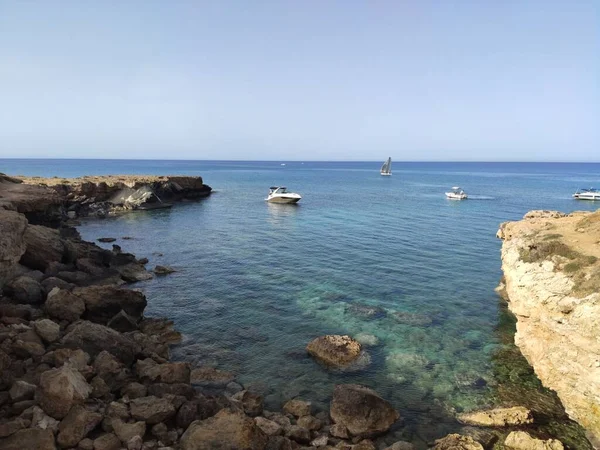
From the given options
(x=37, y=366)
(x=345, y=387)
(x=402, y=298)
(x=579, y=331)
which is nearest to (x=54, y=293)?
(x=37, y=366)

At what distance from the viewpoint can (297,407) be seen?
15445 mm

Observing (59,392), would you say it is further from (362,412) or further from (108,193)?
(108,193)

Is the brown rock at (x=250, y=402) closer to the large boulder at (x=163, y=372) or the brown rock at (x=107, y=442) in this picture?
the large boulder at (x=163, y=372)

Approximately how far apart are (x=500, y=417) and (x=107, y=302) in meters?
20.3

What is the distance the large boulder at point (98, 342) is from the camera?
53.6 ft

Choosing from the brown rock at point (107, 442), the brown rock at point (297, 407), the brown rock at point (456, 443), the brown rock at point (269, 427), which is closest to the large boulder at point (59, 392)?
the brown rock at point (107, 442)

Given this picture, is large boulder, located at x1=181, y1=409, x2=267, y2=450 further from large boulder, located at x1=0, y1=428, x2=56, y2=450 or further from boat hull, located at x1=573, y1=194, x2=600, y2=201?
boat hull, located at x1=573, y1=194, x2=600, y2=201

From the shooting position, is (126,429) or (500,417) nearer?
(126,429)

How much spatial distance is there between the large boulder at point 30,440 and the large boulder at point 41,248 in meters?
18.4

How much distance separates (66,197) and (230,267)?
142 ft

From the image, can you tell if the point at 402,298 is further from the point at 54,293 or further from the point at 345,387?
the point at 54,293

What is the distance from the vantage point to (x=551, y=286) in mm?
18047

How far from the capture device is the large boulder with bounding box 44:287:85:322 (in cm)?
1936

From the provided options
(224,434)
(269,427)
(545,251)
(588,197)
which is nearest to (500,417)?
(269,427)
